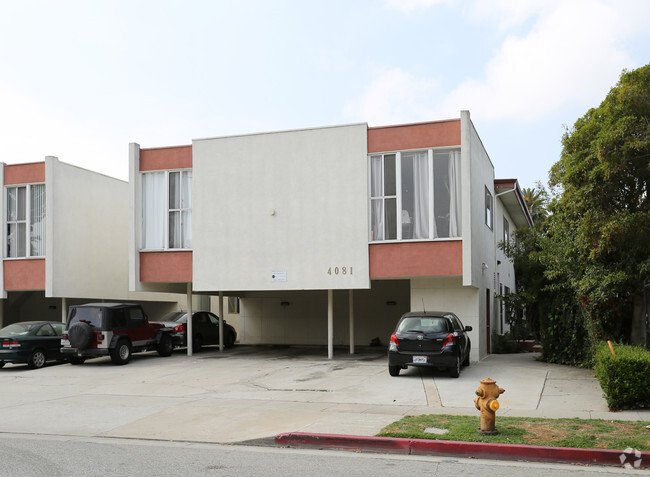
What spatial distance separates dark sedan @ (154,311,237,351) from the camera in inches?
915

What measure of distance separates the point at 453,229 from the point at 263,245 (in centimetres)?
562

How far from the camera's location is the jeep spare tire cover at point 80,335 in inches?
728

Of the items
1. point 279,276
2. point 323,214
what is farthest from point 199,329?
point 323,214

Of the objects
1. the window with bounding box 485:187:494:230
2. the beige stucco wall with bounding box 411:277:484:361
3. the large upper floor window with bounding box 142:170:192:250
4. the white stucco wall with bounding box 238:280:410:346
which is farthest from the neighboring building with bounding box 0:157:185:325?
the window with bounding box 485:187:494:230

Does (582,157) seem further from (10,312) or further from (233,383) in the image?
(10,312)

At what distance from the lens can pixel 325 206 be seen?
19.4 meters

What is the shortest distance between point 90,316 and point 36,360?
2.15m

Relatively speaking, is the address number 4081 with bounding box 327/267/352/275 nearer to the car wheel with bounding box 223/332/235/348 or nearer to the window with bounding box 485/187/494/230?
the window with bounding box 485/187/494/230

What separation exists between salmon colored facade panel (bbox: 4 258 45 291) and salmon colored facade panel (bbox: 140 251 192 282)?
4.41 metres

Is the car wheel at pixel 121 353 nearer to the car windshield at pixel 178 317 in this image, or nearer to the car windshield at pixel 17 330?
the car windshield at pixel 17 330

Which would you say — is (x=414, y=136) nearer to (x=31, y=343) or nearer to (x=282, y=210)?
(x=282, y=210)

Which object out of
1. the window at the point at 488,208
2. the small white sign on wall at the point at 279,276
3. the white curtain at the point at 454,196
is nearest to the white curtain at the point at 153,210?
the small white sign on wall at the point at 279,276

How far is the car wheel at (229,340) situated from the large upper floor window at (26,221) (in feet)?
24.0

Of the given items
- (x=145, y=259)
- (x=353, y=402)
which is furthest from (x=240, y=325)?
(x=353, y=402)
